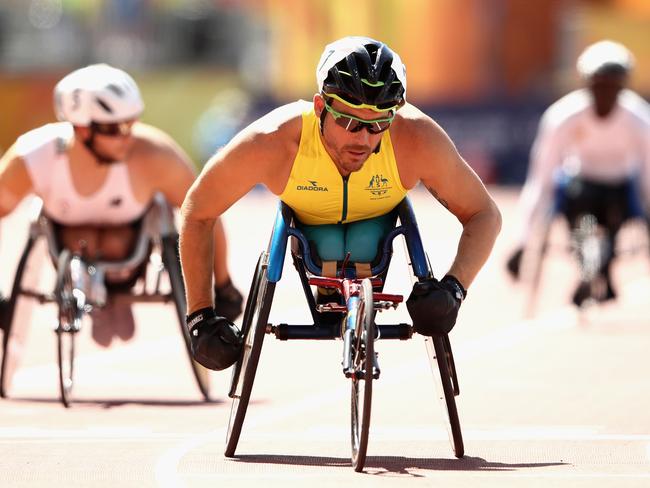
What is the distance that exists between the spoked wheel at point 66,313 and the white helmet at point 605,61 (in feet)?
17.8

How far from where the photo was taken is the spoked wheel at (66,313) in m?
10.5

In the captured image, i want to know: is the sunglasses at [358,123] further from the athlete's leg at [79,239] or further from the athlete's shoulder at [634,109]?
the athlete's shoulder at [634,109]

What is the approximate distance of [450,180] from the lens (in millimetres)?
8320

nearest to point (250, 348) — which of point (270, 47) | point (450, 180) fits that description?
point (450, 180)

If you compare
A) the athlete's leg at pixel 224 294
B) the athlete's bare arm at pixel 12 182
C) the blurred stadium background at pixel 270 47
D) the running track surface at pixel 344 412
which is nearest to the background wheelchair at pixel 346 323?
the running track surface at pixel 344 412

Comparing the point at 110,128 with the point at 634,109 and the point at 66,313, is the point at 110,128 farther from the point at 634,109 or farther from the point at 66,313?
the point at 634,109

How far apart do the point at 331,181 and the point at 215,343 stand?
80 cm

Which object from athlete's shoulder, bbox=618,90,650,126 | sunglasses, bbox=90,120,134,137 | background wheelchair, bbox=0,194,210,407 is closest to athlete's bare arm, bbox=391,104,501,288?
background wheelchair, bbox=0,194,210,407

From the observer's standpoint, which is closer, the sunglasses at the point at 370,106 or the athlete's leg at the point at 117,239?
the sunglasses at the point at 370,106

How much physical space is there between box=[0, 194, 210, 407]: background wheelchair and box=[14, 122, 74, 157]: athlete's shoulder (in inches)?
14.7

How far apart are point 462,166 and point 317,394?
3051 mm

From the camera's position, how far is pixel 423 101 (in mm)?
38312

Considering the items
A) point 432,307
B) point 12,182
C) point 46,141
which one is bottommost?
point 432,307

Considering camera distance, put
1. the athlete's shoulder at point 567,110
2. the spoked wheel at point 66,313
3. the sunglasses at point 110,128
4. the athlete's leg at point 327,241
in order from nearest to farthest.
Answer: the athlete's leg at point 327,241 < the spoked wheel at point 66,313 < the sunglasses at point 110,128 < the athlete's shoulder at point 567,110
